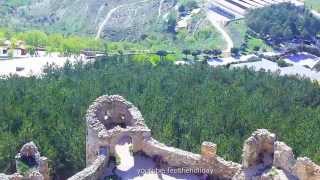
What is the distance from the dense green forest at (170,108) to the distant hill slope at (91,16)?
277 feet

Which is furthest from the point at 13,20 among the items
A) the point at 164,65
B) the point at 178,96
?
the point at 178,96

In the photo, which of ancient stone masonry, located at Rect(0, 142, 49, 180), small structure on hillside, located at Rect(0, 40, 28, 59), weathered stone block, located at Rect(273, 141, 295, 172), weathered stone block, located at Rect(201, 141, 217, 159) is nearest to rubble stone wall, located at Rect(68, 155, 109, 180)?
ancient stone masonry, located at Rect(0, 142, 49, 180)

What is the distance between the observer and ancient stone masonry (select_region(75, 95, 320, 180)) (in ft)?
119

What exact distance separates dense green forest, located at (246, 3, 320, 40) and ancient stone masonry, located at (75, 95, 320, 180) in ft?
387

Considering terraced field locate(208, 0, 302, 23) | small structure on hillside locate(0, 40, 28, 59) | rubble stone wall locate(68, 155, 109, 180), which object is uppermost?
terraced field locate(208, 0, 302, 23)

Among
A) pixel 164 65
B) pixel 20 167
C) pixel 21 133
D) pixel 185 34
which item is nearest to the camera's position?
pixel 20 167

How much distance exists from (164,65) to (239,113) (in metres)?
35.3

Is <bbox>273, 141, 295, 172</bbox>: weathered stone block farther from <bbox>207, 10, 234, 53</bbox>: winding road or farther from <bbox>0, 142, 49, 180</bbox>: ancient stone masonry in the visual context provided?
<bbox>207, 10, 234, 53</bbox>: winding road

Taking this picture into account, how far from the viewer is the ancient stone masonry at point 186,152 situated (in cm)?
3641

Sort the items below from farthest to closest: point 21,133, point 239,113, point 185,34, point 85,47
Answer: point 185,34 → point 85,47 → point 239,113 → point 21,133

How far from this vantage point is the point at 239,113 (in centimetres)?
7131

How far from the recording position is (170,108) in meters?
73.2

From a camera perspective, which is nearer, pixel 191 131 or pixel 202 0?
pixel 191 131

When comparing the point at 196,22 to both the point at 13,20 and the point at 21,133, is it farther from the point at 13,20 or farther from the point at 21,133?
the point at 21,133
